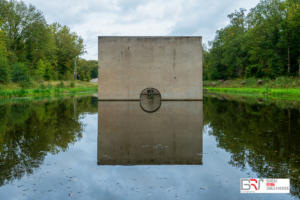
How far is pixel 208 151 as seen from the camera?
181 inches

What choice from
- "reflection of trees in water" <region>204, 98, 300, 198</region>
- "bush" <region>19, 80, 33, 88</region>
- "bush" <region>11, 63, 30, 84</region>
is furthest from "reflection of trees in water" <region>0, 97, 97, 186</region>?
"bush" <region>11, 63, 30, 84</region>

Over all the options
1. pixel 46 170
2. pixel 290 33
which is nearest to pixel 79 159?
pixel 46 170

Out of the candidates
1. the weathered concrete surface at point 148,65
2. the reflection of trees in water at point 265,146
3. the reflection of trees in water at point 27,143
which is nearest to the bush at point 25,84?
the weathered concrete surface at point 148,65

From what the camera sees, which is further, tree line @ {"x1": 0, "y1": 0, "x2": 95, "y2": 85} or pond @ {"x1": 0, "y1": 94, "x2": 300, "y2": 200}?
tree line @ {"x1": 0, "y1": 0, "x2": 95, "y2": 85}

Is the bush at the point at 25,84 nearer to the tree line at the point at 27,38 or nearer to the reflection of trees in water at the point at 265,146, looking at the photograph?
the tree line at the point at 27,38

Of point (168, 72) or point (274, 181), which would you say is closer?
point (274, 181)

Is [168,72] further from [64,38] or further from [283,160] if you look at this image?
[64,38]

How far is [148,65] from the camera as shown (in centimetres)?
1750

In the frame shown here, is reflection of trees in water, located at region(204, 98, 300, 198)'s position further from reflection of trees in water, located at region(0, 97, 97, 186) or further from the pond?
reflection of trees in water, located at region(0, 97, 97, 186)

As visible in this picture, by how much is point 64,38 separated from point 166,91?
120 feet

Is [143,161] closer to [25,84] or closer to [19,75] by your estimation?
[25,84]

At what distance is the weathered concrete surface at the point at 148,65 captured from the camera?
1745cm

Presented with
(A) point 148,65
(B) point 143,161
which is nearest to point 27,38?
(A) point 148,65

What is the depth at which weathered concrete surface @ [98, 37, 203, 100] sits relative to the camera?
17453 mm
